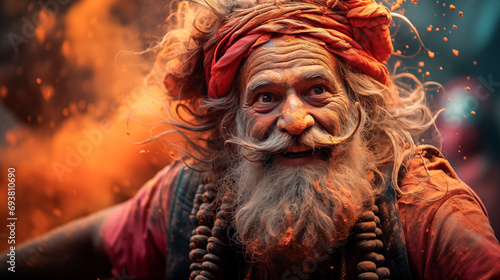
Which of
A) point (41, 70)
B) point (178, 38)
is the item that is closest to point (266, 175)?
point (178, 38)

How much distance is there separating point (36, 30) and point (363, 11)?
166cm

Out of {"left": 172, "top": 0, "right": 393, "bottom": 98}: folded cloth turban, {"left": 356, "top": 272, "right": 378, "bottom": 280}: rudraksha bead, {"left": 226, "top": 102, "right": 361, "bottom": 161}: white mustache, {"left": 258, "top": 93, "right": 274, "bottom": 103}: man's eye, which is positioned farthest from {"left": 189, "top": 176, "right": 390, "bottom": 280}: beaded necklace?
{"left": 172, "top": 0, "right": 393, "bottom": 98}: folded cloth turban

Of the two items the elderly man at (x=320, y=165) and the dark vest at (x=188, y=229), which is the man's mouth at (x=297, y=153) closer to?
the elderly man at (x=320, y=165)

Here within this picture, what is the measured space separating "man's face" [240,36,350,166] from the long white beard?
0.06 metres

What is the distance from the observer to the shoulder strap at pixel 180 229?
175cm

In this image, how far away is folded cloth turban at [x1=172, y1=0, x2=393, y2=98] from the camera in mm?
1479

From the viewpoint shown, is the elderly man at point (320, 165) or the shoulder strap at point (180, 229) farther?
the shoulder strap at point (180, 229)

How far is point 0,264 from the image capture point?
2041mm

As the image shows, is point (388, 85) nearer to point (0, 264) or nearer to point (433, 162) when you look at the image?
point (433, 162)

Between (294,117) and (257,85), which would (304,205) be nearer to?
(294,117)

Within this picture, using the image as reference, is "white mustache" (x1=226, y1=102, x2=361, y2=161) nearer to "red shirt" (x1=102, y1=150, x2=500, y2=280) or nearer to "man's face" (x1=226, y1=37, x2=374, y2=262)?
"man's face" (x1=226, y1=37, x2=374, y2=262)

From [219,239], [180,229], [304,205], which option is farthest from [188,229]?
[304,205]

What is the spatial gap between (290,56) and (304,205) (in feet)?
1.46

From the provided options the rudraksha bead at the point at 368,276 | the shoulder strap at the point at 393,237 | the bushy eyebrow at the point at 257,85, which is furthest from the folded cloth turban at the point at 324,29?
the rudraksha bead at the point at 368,276
